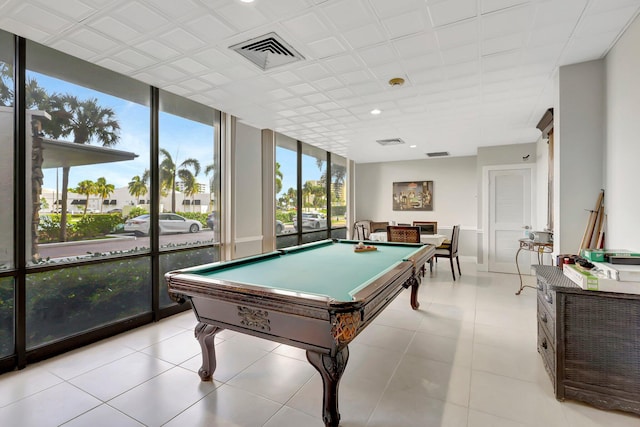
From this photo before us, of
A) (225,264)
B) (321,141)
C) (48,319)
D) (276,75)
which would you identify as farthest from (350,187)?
(48,319)

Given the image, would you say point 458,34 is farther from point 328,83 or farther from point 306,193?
point 306,193

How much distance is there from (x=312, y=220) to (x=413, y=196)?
306cm

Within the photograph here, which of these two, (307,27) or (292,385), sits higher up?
(307,27)

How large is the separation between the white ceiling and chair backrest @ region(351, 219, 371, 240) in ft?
12.7

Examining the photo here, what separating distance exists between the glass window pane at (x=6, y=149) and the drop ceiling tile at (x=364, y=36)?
9.01ft

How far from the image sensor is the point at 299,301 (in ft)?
5.17

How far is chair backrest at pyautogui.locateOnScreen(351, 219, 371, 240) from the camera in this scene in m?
7.44

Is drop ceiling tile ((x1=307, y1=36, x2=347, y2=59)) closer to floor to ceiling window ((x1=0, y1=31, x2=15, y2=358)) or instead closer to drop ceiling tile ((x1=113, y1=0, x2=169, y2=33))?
drop ceiling tile ((x1=113, y1=0, x2=169, y2=33))

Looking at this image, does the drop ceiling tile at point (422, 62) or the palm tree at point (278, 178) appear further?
the palm tree at point (278, 178)

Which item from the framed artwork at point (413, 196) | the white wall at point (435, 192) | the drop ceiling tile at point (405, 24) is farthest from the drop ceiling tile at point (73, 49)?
the framed artwork at point (413, 196)

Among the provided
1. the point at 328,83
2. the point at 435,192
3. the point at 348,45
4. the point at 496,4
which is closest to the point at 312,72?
the point at 328,83

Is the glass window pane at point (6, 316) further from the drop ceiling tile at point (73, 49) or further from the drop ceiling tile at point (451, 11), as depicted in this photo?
the drop ceiling tile at point (451, 11)

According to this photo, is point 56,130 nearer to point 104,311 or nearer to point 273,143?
point 104,311

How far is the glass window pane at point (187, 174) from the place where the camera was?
12.1 ft
